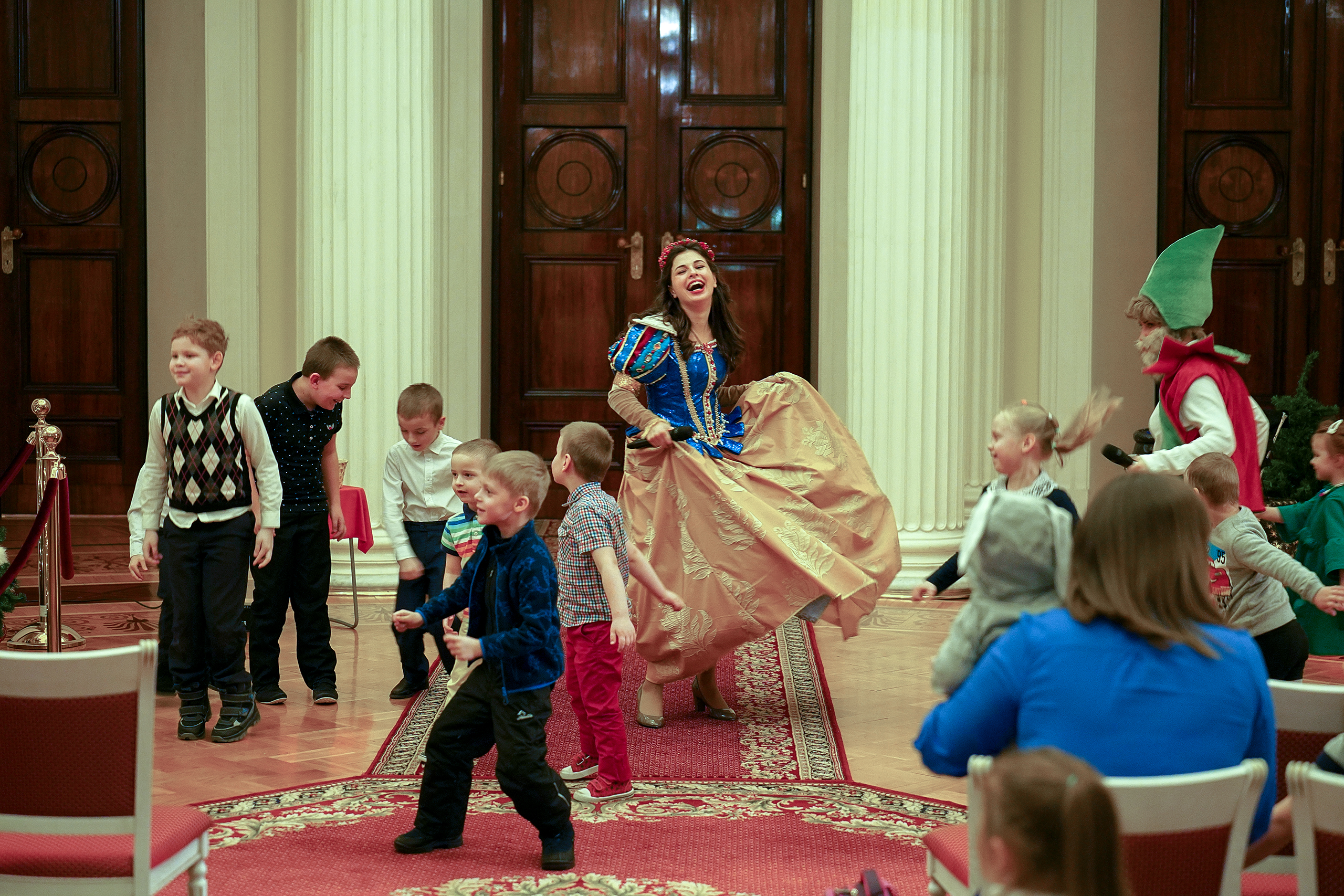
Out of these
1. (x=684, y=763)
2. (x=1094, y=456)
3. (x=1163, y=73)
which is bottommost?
(x=684, y=763)

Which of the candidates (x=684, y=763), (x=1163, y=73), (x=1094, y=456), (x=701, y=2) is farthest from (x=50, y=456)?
(x=1163, y=73)

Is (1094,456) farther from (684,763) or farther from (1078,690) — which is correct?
(1078,690)

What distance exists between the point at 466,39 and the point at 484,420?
2.46 m

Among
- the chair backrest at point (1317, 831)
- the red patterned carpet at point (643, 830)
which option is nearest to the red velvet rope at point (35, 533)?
the red patterned carpet at point (643, 830)

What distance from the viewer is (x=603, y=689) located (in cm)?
380

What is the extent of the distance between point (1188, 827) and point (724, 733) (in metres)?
3.07

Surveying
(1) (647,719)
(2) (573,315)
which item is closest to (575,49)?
(2) (573,315)

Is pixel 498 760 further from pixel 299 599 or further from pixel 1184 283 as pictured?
pixel 1184 283

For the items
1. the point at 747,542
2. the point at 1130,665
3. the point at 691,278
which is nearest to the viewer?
the point at 1130,665

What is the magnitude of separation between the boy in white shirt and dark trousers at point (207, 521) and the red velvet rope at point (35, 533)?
613 mm

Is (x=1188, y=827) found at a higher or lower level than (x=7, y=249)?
lower

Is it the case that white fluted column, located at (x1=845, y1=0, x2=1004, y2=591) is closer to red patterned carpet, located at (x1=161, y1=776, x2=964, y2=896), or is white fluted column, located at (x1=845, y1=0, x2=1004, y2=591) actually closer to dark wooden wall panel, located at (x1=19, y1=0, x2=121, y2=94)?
red patterned carpet, located at (x1=161, y1=776, x2=964, y2=896)

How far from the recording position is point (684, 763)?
4281 millimetres

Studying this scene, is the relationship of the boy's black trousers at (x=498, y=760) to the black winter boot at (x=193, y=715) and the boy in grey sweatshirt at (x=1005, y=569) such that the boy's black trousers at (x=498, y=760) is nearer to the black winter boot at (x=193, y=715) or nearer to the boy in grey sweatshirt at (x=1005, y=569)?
the boy in grey sweatshirt at (x=1005, y=569)
